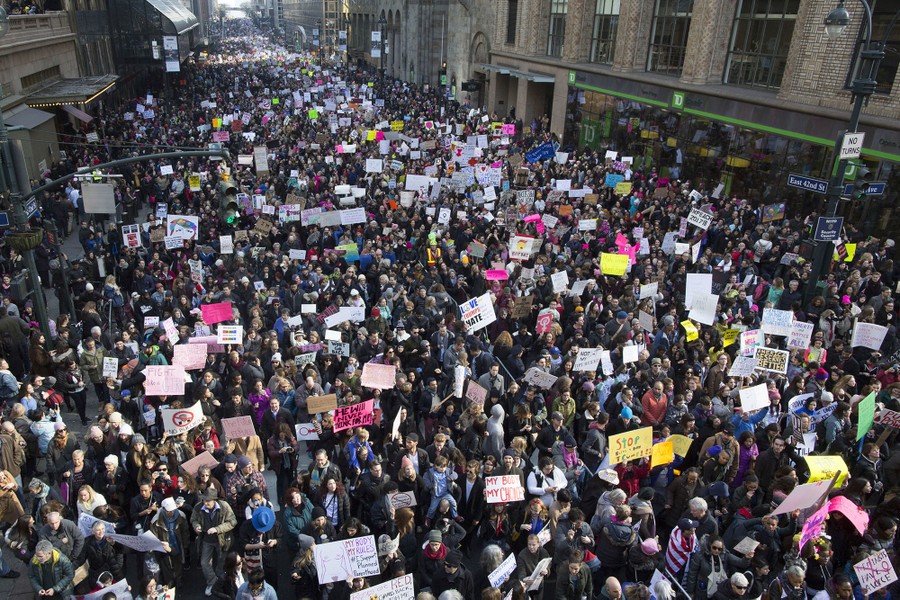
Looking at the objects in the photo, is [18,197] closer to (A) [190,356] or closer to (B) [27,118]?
(A) [190,356]

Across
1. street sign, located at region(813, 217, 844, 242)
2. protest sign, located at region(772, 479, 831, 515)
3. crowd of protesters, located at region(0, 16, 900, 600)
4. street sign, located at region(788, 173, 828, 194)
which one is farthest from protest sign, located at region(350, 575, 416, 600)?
street sign, located at region(788, 173, 828, 194)

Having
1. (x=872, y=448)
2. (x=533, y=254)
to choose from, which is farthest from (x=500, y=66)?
(x=872, y=448)

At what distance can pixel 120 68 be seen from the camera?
40.4m

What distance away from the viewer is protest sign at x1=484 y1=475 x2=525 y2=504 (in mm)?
7633

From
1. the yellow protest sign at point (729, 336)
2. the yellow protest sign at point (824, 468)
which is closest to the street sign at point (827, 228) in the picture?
the yellow protest sign at point (729, 336)

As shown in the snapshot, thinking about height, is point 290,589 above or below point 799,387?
below

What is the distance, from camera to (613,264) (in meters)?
14.0

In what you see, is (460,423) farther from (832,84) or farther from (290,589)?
(832,84)

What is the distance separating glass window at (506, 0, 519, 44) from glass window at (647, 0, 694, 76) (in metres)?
14.7

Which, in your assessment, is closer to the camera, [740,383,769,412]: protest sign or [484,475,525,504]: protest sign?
[484,475,525,504]: protest sign

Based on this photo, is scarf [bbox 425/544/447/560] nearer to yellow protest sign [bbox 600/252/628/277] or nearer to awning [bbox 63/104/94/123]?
yellow protest sign [bbox 600/252/628/277]

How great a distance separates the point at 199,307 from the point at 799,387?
10306 millimetres

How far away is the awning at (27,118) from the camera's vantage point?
825 inches

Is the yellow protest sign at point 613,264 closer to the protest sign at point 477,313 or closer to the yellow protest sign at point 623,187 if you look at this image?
the protest sign at point 477,313
